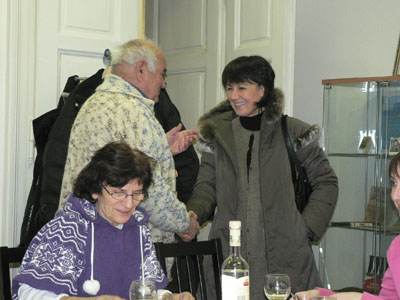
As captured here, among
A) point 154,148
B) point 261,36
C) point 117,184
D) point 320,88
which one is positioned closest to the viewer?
point 117,184

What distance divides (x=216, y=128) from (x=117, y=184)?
3.63 feet

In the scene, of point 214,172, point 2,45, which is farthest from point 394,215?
point 2,45

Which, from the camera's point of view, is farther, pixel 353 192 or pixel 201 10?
pixel 201 10

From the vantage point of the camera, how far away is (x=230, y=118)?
3141 millimetres

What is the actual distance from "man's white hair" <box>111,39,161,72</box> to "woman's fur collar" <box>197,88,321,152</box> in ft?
1.45

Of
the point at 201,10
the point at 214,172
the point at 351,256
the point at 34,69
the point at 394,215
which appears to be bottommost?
the point at 351,256

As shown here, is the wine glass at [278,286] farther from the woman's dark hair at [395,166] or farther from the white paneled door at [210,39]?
the white paneled door at [210,39]

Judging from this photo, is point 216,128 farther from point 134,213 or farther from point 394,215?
point 394,215

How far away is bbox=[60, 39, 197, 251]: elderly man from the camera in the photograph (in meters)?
2.54

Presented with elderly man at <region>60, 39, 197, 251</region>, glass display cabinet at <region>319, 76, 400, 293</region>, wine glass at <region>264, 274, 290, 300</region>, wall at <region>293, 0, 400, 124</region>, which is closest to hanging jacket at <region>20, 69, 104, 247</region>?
elderly man at <region>60, 39, 197, 251</region>

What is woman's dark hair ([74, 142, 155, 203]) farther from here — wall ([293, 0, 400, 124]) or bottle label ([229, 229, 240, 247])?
wall ([293, 0, 400, 124])

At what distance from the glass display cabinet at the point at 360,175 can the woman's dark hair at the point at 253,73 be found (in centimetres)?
121

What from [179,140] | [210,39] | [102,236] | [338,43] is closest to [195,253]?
[102,236]

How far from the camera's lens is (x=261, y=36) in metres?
3.91
